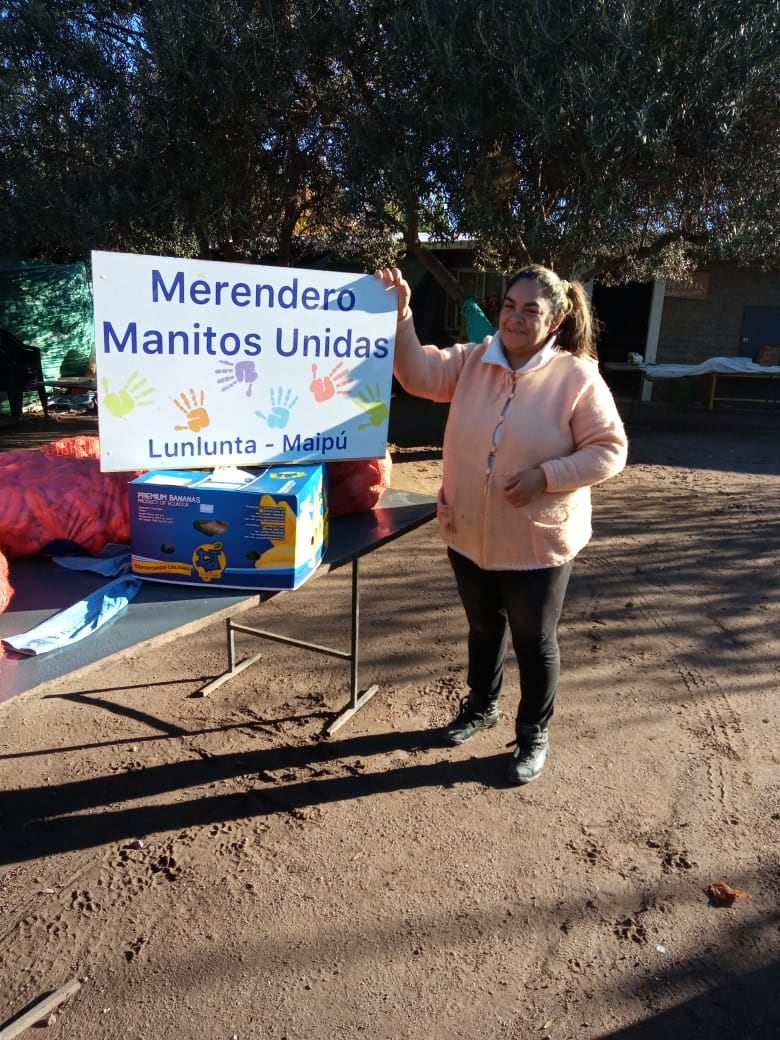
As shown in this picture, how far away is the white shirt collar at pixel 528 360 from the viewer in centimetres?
256

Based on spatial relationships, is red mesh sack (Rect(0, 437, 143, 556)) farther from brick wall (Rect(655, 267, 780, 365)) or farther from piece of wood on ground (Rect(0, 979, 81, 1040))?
brick wall (Rect(655, 267, 780, 365))

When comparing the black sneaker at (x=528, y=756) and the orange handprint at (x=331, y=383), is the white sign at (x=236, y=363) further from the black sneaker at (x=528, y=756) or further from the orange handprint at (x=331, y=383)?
the black sneaker at (x=528, y=756)

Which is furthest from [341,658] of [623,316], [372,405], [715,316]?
[623,316]

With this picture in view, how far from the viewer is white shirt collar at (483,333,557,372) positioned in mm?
2564

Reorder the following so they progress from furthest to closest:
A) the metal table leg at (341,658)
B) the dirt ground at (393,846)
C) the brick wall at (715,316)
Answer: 1. the brick wall at (715,316)
2. the metal table leg at (341,658)
3. the dirt ground at (393,846)

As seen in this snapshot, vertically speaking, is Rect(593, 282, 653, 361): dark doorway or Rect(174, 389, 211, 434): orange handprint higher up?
Rect(593, 282, 653, 361): dark doorway

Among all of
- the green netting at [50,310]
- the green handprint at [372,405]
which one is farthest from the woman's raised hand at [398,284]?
the green netting at [50,310]

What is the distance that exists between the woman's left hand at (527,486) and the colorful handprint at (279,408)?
803 mm

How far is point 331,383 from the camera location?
2.72 m

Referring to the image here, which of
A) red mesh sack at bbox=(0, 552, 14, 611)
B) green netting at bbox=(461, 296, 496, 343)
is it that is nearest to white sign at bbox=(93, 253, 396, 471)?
red mesh sack at bbox=(0, 552, 14, 611)

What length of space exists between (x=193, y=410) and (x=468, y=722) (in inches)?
70.0

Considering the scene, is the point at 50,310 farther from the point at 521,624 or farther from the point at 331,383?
the point at 521,624

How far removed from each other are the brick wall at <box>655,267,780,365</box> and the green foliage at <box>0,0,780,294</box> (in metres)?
7.34

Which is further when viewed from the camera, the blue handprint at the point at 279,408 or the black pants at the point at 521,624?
the black pants at the point at 521,624
